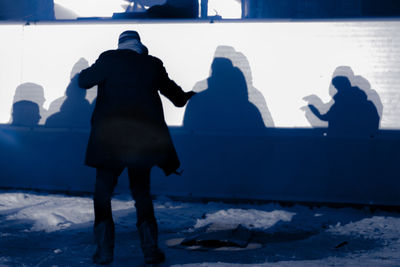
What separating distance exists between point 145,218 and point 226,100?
271cm

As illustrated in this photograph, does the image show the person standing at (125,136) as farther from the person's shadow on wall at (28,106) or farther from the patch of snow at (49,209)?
the person's shadow on wall at (28,106)

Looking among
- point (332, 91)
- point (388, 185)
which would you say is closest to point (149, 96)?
point (332, 91)

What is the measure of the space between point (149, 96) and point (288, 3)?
12.0 ft

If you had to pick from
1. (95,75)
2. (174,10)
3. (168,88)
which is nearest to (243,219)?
(168,88)

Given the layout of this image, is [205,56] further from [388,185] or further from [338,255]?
[338,255]

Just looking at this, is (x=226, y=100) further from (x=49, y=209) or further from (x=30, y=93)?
(x=30, y=93)

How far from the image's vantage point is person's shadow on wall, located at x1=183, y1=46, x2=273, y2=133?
589cm

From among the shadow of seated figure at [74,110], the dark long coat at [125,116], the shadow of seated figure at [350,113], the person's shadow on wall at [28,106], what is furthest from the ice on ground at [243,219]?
the person's shadow on wall at [28,106]

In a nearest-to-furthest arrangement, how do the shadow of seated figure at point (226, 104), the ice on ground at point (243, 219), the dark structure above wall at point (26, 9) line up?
1. the ice on ground at point (243, 219)
2. the shadow of seated figure at point (226, 104)
3. the dark structure above wall at point (26, 9)

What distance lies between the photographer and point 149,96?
3516mm

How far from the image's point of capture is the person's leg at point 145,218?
349cm

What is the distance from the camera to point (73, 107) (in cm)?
622

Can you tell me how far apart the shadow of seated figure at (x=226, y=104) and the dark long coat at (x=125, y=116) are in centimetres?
242

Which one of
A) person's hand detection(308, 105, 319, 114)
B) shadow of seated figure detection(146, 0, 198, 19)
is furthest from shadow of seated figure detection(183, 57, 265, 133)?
shadow of seated figure detection(146, 0, 198, 19)
